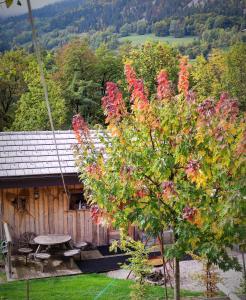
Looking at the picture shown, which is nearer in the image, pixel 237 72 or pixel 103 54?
pixel 237 72

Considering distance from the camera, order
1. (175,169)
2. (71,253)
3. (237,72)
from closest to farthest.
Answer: (175,169), (71,253), (237,72)

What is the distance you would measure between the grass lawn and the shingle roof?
11.5 ft

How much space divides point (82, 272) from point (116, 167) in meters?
5.92

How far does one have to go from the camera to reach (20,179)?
14.0m

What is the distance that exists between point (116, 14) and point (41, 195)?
238 feet

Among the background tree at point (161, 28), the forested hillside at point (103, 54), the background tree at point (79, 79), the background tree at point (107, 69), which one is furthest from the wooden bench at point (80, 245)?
the background tree at point (161, 28)

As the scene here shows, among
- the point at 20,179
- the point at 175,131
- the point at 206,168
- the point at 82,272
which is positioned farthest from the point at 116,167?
the point at 20,179

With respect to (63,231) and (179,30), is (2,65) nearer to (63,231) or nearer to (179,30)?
(63,231)

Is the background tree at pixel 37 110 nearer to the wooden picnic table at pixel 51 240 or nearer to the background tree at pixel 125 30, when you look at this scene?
the wooden picnic table at pixel 51 240

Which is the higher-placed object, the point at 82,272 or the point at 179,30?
the point at 179,30

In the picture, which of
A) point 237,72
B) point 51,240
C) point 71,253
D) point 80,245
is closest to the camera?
point 71,253

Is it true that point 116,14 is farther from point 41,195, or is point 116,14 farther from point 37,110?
point 41,195

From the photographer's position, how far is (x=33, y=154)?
15.2 meters

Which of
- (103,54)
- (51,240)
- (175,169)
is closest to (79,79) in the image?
(103,54)
